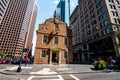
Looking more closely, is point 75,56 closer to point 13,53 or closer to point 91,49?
point 91,49

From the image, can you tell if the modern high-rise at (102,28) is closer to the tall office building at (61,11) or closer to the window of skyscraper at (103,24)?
the window of skyscraper at (103,24)

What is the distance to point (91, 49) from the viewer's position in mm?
40562

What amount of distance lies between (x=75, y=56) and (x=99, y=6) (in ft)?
88.4

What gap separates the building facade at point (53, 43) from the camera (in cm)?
2358

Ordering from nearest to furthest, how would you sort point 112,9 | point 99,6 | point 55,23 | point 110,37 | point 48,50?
1. point 48,50
2. point 55,23
3. point 110,37
4. point 112,9
5. point 99,6

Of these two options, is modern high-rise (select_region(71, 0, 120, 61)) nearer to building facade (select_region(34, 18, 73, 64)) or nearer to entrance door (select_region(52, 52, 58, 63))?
building facade (select_region(34, 18, 73, 64))

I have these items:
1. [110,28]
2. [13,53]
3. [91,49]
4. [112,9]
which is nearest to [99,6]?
[112,9]

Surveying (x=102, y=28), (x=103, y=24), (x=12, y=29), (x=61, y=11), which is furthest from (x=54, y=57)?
(x=61, y=11)

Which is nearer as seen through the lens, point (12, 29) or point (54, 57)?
point (54, 57)

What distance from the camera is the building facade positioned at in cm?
2358

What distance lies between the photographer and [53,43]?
25.0 metres

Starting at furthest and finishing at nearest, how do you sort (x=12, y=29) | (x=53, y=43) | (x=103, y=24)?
(x=12, y=29)
(x=103, y=24)
(x=53, y=43)

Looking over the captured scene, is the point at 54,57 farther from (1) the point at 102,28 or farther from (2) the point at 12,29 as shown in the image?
(2) the point at 12,29

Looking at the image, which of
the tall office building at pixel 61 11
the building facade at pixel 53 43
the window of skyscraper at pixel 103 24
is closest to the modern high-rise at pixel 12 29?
the tall office building at pixel 61 11
